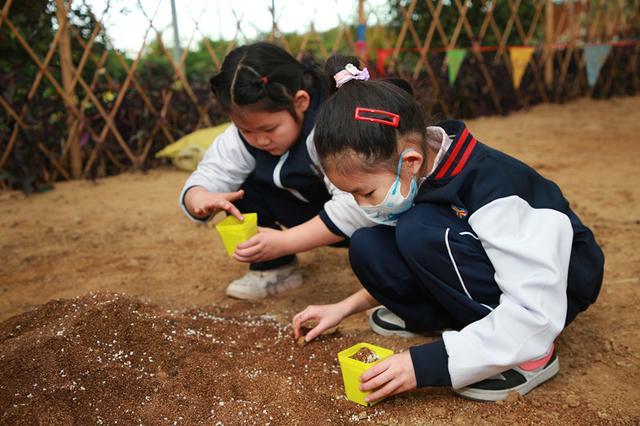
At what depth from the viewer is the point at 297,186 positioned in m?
2.05

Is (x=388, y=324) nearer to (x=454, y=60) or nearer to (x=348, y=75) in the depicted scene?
(x=348, y=75)

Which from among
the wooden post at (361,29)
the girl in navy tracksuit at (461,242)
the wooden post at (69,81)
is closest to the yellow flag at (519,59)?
the wooden post at (361,29)

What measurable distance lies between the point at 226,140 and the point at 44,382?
40.8 inches

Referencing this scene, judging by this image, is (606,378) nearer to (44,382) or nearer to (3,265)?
(44,382)

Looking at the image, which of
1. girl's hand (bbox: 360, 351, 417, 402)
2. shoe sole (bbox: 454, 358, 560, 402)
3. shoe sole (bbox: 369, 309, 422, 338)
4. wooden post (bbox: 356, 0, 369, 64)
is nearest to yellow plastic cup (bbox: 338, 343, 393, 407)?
girl's hand (bbox: 360, 351, 417, 402)

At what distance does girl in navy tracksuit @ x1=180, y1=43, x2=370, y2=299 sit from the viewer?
1802 millimetres

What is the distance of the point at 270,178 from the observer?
81.8 inches

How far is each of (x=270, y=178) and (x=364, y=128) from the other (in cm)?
81

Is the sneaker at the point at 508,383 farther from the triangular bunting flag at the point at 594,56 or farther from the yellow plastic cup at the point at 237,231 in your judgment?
the triangular bunting flag at the point at 594,56

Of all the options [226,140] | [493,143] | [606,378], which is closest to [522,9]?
[493,143]

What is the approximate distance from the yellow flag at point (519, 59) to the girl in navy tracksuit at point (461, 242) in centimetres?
506

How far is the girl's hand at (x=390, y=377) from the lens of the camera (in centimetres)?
129

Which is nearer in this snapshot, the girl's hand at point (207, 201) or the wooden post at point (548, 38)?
the girl's hand at point (207, 201)

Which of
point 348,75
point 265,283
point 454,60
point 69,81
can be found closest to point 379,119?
point 348,75
